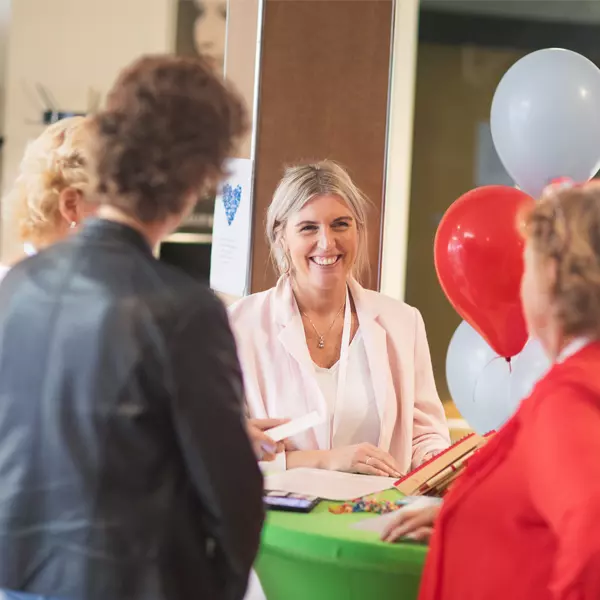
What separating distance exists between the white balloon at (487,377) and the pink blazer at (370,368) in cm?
12

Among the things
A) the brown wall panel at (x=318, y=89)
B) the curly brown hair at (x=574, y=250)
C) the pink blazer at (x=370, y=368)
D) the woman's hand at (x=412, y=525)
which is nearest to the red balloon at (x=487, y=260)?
the pink blazer at (x=370, y=368)

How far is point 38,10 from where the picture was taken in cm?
603

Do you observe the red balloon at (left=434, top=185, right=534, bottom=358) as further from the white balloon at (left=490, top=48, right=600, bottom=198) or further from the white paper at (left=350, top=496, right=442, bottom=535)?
the white paper at (left=350, top=496, right=442, bottom=535)

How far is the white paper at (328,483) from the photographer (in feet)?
6.26

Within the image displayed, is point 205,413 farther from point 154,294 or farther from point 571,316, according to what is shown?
point 571,316

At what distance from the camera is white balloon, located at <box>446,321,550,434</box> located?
2393 millimetres

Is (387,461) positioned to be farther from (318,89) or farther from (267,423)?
(318,89)

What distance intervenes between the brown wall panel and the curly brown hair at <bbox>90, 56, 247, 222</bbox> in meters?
2.28

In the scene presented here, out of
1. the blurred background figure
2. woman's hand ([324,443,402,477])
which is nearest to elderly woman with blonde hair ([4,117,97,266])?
woman's hand ([324,443,402,477])

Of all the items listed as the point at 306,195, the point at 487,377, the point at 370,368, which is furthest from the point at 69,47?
the point at 487,377

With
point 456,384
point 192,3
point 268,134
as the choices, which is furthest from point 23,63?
point 456,384

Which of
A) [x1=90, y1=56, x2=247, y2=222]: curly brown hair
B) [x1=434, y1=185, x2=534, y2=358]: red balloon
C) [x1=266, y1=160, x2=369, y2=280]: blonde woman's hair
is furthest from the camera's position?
[x1=266, y1=160, x2=369, y2=280]: blonde woman's hair

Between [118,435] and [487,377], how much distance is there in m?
1.63

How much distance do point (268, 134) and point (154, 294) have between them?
2.52m
